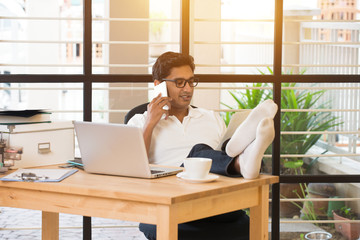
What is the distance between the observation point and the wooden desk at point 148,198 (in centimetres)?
201

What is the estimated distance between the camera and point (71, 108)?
3545 millimetres

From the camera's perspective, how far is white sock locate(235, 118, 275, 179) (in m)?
2.08

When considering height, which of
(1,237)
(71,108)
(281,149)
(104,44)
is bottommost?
(1,237)

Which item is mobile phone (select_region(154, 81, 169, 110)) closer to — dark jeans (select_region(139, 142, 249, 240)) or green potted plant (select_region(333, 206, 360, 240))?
dark jeans (select_region(139, 142, 249, 240))

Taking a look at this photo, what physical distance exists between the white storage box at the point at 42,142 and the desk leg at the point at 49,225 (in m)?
0.29

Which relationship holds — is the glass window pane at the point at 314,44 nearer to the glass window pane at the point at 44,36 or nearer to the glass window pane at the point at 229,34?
the glass window pane at the point at 229,34

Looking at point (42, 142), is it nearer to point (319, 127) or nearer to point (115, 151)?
point (115, 151)

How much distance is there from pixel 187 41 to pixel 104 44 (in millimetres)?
515

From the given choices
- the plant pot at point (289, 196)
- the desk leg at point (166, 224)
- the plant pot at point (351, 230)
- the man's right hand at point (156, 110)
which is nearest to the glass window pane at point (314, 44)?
the plant pot at point (289, 196)

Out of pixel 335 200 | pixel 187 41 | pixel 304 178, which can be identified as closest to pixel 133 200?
pixel 187 41

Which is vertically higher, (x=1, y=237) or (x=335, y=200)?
(x=335, y=200)

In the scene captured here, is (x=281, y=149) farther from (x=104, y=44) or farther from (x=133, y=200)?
(x=133, y=200)

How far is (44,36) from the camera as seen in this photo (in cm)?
360

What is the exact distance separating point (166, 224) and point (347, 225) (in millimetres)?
2084
